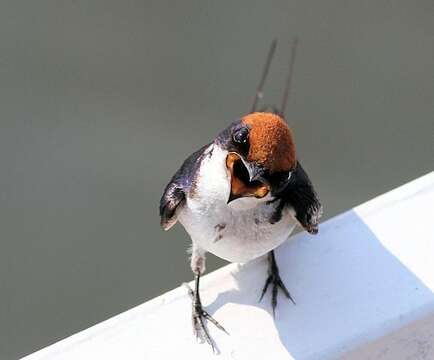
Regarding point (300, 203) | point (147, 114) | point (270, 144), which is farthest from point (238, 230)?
point (147, 114)

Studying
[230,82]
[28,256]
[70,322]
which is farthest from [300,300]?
[230,82]

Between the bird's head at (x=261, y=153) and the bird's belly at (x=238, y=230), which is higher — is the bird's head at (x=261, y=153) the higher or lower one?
the higher one

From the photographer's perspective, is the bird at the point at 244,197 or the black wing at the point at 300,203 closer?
the bird at the point at 244,197

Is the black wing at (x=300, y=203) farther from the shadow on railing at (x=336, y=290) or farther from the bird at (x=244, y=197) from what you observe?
the shadow on railing at (x=336, y=290)

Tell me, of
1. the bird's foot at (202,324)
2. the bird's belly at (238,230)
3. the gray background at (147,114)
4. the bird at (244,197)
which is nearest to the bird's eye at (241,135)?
the bird at (244,197)

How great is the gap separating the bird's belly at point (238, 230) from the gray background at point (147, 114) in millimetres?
1235

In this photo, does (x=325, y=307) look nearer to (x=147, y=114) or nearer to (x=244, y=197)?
(x=244, y=197)

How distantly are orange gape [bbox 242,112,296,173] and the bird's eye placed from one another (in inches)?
0.5

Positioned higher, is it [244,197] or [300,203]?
[244,197]

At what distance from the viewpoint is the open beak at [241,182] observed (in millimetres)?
1416

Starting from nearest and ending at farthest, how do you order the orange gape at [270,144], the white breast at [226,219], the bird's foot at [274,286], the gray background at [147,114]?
the orange gape at [270,144] < the white breast at [226,219] < the bird's foot at [274,286] < the gray background at [147,114]

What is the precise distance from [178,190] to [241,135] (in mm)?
419

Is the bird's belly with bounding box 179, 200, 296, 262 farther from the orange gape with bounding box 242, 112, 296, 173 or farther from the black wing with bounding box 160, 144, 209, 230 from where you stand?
the orange gape with bounding box 242, 112, 296, 173

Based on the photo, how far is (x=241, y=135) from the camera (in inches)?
54.2
